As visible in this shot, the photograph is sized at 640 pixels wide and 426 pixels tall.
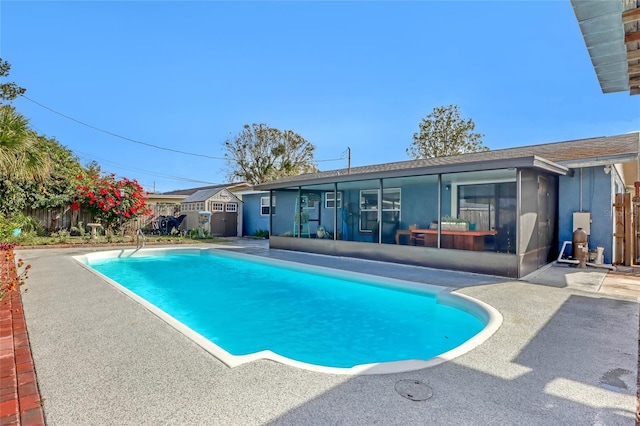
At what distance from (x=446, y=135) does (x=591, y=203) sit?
57.6 ft

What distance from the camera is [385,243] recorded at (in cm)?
1008

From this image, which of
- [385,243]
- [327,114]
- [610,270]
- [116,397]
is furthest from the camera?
[327,114]

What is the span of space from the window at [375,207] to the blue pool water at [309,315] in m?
3.76

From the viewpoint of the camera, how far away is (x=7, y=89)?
18469mm

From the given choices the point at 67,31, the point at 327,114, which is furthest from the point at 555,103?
the point at 67,31

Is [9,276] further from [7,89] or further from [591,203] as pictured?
[7,89]

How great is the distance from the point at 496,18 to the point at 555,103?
870cm

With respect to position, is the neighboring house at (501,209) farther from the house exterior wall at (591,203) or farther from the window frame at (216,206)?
the window frame at (216,206)

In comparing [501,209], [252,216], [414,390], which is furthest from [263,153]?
[414,390]

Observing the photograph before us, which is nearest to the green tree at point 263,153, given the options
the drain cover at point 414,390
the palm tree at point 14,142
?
the palm tree at point 14,142

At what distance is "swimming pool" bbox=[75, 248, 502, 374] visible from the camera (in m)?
4.20

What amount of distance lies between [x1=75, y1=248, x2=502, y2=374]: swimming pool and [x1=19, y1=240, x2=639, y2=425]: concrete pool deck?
25cm

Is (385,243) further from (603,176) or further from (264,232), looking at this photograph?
(264,232)

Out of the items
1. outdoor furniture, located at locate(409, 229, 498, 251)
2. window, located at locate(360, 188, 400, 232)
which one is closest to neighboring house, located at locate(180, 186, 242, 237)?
window, located at locate(360, 188, 400, 232)
